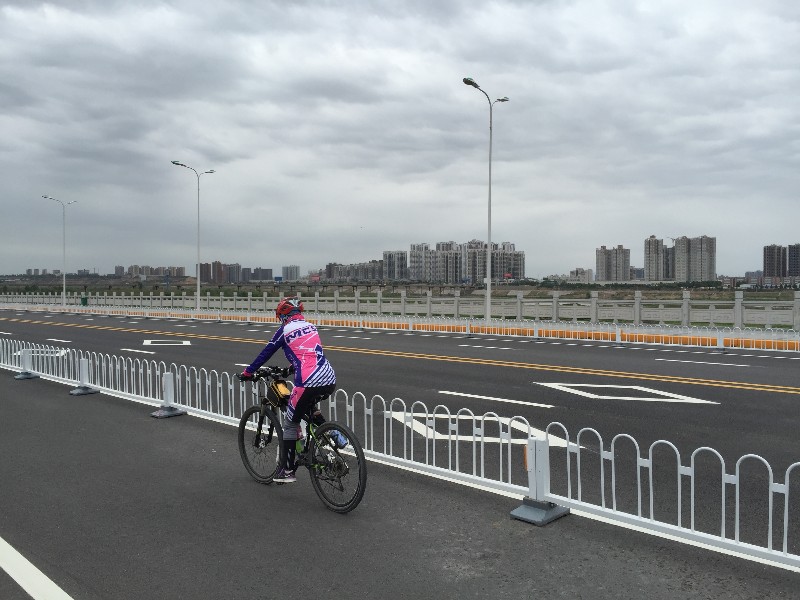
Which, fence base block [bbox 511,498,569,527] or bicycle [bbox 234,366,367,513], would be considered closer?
fence base block [bbox 511,498,569,527]

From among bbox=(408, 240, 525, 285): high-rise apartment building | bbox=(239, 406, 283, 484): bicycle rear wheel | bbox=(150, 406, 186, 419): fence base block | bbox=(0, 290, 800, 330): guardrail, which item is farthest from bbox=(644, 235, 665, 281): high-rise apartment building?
bbox=(239, 406, 283, 484): bicycle rear wheel

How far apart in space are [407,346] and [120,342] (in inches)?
431

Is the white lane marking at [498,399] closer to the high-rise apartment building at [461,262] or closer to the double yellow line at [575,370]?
the double yellow line at [575,370]

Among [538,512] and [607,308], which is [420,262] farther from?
[538,512]

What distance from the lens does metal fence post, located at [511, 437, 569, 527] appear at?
569 centimetres

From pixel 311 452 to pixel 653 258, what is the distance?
12763 cm

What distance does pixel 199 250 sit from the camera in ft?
147

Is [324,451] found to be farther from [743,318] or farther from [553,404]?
[743,318]

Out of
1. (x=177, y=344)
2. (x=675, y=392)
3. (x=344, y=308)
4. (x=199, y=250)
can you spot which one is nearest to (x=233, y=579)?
(x=675, y=392)

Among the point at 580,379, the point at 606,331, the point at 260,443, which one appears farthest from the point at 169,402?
the point at 606,331

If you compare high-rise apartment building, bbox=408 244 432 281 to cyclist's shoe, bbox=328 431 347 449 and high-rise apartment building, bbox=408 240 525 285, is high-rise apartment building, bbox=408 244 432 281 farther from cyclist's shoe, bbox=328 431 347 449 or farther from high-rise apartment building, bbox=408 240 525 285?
cyclist's shoe, bbox=328 431 347 449

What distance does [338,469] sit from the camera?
19.3 feet

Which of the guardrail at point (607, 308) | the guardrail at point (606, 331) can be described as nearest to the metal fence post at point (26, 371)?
the guardrail at point (606, 331)

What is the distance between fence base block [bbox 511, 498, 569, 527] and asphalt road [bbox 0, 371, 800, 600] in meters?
0.07
